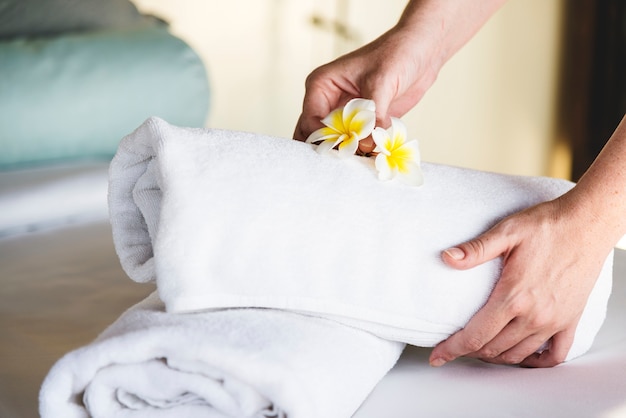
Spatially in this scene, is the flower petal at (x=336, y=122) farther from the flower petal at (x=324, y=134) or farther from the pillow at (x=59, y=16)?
the pillow at (x=59, y=16)

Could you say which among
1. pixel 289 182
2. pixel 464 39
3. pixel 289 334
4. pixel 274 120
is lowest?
pixel 274 120

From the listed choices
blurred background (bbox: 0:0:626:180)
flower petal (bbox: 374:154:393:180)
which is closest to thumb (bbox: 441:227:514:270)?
flower petal (bbox: 374:154:393:180)

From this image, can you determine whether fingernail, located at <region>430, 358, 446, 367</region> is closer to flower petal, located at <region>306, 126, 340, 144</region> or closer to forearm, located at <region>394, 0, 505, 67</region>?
flower petal, located at <region>306, 126, 340, 144</region>

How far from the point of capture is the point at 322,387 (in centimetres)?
71

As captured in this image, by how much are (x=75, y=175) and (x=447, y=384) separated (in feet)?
3.62

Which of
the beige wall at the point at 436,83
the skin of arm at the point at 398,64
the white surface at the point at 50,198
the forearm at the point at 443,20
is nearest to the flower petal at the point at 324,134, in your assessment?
the skin of arm at the point at 398,64

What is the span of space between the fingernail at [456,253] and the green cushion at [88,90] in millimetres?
1323

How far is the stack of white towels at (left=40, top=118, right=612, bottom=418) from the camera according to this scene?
73 centimetres

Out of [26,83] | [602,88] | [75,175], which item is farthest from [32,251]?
[602,88]

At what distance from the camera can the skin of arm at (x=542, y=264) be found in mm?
859

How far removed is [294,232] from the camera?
0.81m

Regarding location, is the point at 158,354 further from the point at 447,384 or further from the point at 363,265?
the point at 447,384

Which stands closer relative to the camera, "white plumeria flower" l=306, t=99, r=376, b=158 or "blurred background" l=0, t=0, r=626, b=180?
"white plumeria flower" l=306, t=99, r=376, b=158

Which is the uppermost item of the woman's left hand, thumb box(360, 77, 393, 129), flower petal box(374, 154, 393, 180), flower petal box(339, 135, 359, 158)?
thumb box(360, 77, 393, 129)
